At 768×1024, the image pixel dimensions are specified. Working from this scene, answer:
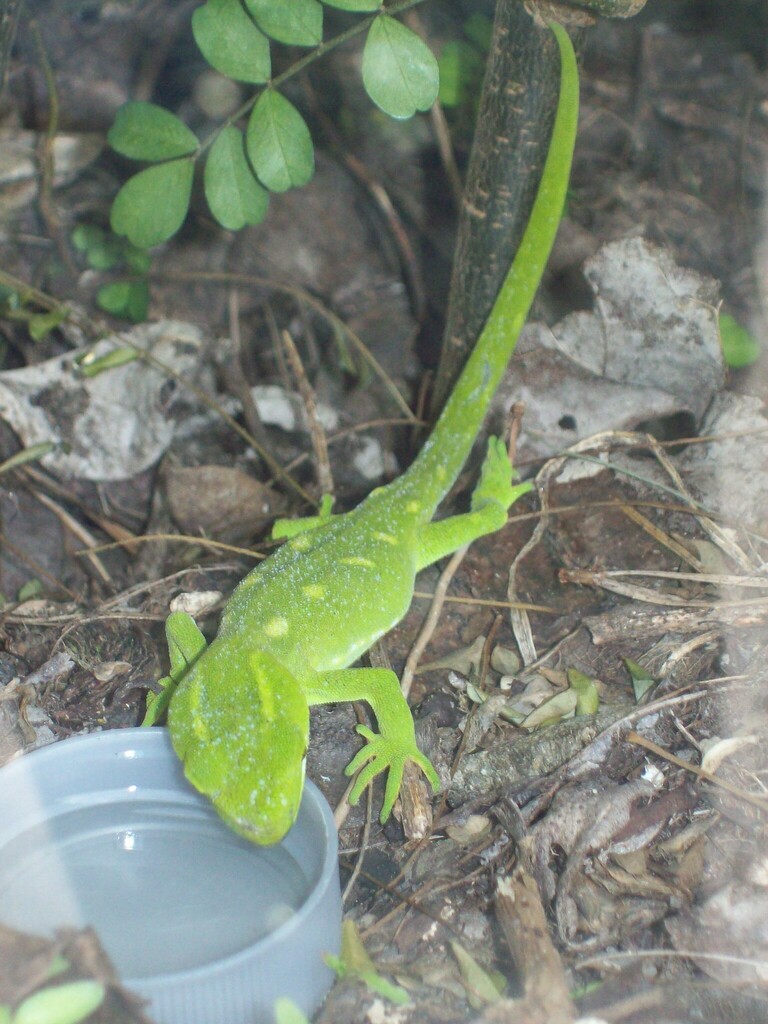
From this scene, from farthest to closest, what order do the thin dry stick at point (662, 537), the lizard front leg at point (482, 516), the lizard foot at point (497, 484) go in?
the lizard foot at point (497, 484) < the lizard front leg at point (482, 516) < the thin dry stick at point (662, 537)

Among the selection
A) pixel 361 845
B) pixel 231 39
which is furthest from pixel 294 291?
pixel 361 845

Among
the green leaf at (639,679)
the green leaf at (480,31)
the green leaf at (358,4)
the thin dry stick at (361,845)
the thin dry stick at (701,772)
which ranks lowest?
the thin dry stick at (361,845)

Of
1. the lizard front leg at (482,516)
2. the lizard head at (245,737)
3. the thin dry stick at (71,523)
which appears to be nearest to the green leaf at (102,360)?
the thin dry stick at (71,523)

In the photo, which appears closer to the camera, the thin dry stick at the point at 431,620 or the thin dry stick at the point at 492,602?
the thin dry stick at the point at 431,620

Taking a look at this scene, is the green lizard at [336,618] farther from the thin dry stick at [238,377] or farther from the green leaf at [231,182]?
the thin dry stick at [238,377]

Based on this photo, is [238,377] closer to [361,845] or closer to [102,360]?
[102,360]
